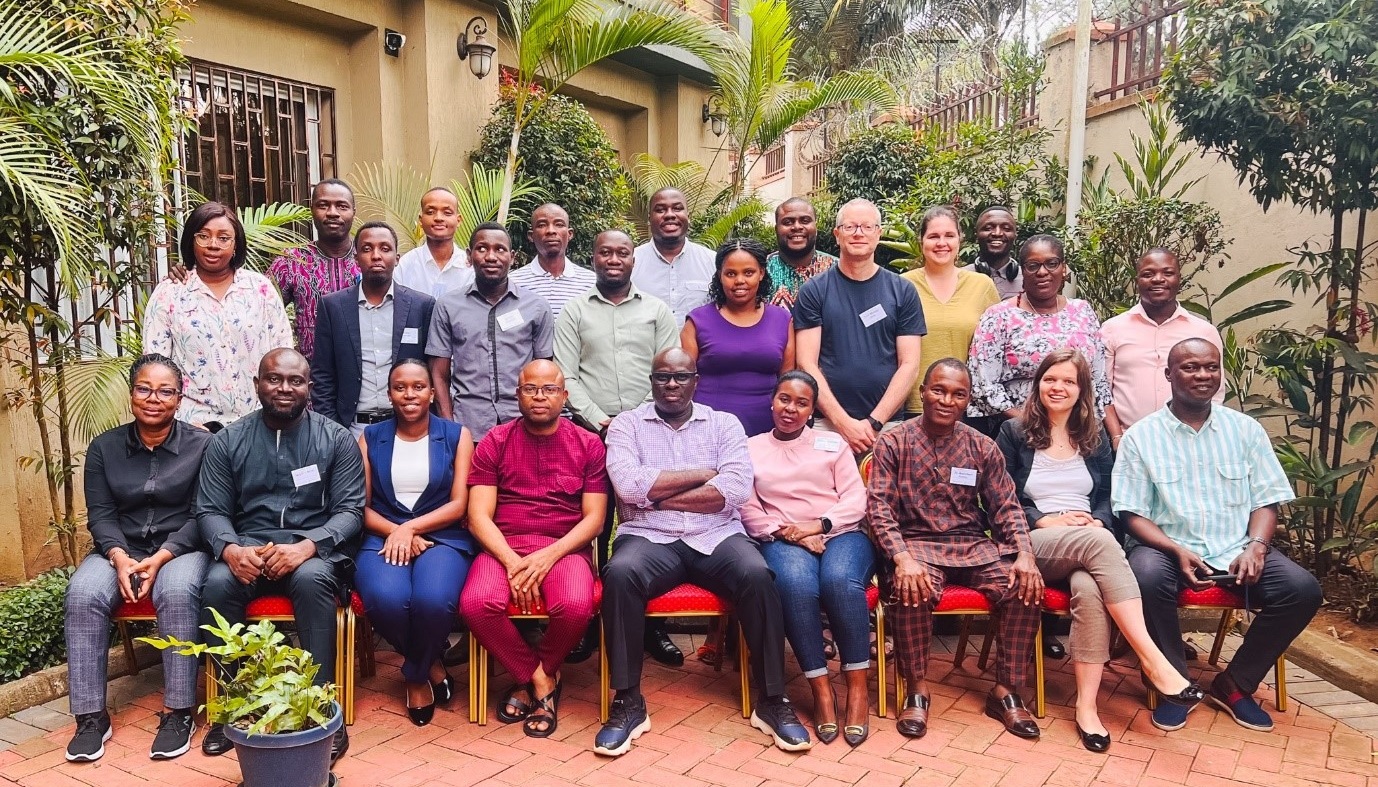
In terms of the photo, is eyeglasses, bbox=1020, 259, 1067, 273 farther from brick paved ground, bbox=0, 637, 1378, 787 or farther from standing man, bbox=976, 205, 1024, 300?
brick paved ground, bbox=0, 637, 1378, 787

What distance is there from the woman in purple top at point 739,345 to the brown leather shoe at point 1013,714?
154 centimetres

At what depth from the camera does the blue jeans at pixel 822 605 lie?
13.4 ft

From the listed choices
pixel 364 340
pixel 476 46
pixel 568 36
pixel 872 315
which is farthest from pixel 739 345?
pixel 476 46

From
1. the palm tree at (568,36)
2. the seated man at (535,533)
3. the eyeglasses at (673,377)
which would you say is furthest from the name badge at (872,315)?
the palm tree at (568,36)

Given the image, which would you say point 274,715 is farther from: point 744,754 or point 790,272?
point 790,272

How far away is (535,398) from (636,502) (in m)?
0.61

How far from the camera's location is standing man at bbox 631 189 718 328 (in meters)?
5.61

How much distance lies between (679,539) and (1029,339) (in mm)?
1914

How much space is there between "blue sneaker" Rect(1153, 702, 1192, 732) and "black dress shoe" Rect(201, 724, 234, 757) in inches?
145

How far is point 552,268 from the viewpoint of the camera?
5605 millimetres

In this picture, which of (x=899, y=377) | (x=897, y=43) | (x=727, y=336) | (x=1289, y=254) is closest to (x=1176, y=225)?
(x=1289, y=254)

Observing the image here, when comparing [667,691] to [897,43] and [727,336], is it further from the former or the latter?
[897,43]

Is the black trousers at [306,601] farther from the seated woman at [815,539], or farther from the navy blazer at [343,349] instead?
the seated woman at [815,539]

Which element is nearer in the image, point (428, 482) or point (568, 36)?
point (428, 482)
